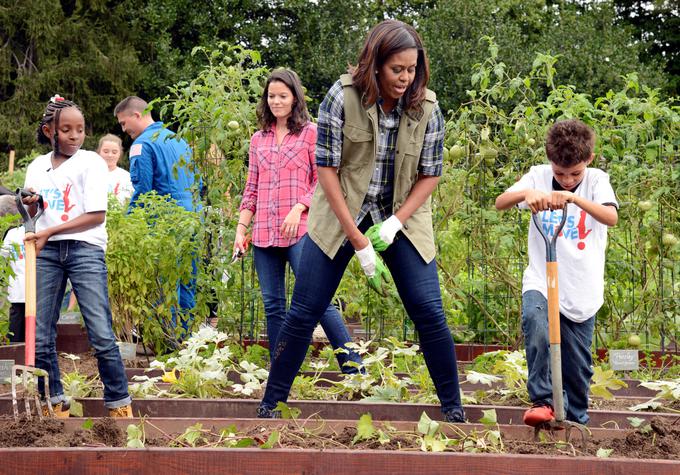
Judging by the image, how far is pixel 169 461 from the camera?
132 inches

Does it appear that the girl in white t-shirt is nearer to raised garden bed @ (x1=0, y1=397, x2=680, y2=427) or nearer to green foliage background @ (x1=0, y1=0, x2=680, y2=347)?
raised garden bed @ (x1=0, y1=397, x2=680, y2=427)

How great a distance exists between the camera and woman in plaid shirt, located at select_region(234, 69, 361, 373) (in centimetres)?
514

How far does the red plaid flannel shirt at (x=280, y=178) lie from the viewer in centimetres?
519

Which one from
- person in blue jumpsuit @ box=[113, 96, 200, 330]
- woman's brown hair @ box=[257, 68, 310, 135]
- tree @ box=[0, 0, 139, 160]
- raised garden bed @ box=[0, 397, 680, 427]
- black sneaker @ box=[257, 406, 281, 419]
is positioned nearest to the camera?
black sneaker @ box=[257, 406, 281, 419]

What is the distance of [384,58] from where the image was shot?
385 cm

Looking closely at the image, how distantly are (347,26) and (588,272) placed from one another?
73.1 ft

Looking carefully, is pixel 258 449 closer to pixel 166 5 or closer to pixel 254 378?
pixel 254 378

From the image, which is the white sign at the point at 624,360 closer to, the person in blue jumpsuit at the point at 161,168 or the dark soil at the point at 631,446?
the dark soil at the point at 631,446

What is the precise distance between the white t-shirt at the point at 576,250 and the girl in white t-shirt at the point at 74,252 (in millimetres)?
1851

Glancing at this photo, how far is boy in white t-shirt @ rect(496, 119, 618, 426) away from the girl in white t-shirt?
181 centimetres

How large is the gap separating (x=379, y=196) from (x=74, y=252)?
→ 1.42 metres

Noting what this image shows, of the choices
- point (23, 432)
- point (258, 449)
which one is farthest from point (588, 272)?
point (23, 432)

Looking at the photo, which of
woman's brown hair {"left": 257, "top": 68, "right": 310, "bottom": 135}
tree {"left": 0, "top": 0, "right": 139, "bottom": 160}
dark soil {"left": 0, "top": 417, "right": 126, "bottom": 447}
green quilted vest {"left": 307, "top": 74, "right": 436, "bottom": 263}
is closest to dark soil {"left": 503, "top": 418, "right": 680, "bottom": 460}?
green quilted vest {"left": 307, "top": 74, "right": 436, "bottom": 263}

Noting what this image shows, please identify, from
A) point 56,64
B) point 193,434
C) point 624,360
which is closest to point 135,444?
point 193,434
